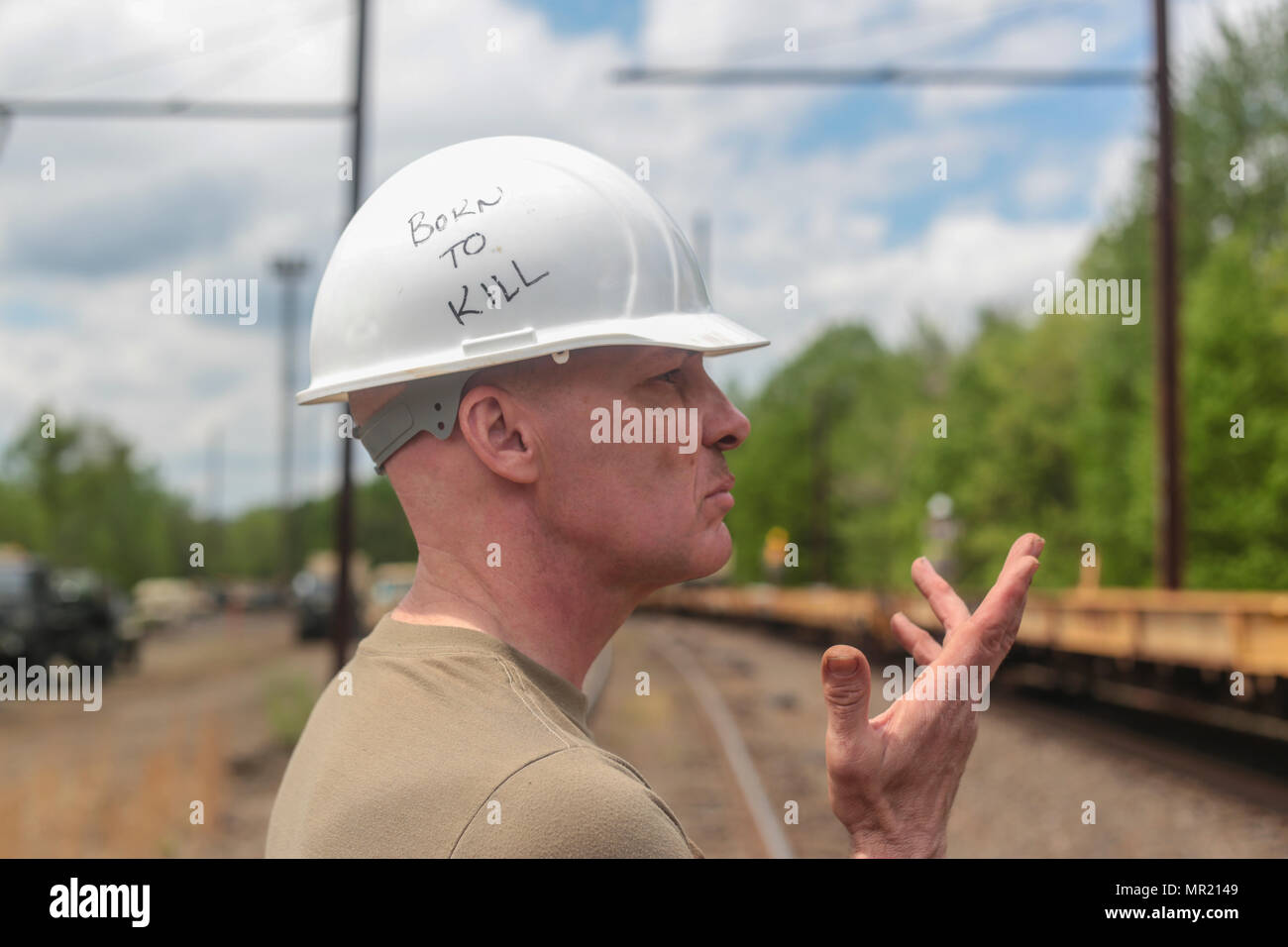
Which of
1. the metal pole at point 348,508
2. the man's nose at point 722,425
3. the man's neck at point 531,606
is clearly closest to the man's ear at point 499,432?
the man's neck at point 531,606

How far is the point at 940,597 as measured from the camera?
183 cm

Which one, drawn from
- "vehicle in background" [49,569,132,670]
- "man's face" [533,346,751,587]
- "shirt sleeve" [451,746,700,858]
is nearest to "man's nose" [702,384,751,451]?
"man's face" [533,346,751,587]

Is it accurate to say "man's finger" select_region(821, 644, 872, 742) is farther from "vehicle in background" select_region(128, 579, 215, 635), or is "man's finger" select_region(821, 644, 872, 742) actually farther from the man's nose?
"vehicle in background" select_region(128, 579, 215, 635)

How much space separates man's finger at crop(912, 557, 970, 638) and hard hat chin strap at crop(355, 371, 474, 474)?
25.5 inches

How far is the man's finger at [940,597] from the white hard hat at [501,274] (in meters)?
0.40

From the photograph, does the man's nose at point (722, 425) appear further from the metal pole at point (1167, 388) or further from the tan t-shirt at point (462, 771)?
the metal pole at point (1167, 388)

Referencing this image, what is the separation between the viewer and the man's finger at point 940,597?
1.76m

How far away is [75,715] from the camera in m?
22.8

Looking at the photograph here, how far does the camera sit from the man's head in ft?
5.63

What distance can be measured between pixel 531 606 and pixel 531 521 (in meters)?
0.11

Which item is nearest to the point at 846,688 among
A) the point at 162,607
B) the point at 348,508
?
the point at 348,508

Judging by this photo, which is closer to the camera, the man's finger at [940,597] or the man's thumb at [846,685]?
the man's thumb at [846,685]

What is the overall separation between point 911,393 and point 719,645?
34.1m
